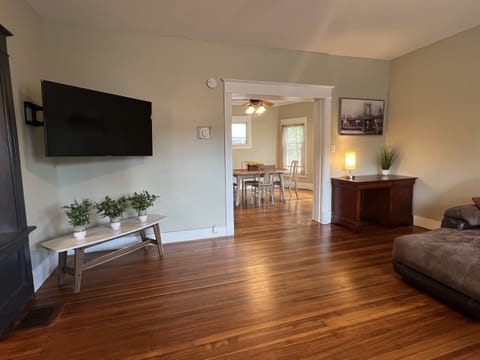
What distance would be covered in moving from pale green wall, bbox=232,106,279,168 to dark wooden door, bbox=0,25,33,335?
6.38m

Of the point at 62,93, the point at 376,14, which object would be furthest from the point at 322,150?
the point at 62,93

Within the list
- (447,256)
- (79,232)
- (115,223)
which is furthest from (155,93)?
(447,256)

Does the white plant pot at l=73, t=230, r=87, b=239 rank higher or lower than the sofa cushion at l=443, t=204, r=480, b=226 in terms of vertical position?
lower

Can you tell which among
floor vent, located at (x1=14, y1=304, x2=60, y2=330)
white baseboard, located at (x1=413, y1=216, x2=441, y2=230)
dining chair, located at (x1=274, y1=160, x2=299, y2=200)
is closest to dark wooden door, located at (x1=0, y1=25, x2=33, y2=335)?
floor vent, located at (x1=14, y1=304, x2=60, y2=330)

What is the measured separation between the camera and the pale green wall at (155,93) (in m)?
2.71

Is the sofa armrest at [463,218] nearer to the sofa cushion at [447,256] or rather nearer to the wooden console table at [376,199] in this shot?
the sofa cushion at [447,256]

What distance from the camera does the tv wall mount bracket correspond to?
247 centimetres

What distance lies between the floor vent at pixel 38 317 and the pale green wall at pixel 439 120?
468 cm

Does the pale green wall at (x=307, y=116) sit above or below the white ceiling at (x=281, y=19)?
below

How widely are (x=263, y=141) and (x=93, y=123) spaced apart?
6273 millimetres

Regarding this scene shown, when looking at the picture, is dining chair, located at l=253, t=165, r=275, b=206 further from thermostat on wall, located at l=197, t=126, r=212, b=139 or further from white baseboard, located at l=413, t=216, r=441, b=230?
white baseboard, located at l=413, t=216, r=441, b=230

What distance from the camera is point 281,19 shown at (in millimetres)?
3008

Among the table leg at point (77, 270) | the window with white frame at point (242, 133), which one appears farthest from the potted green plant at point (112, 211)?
the window with white frame at point (242, 133)

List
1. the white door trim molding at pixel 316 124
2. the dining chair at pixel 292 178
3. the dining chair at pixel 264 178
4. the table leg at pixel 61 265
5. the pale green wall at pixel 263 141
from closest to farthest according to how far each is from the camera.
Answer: the table leg at pixel 61 265
the white door trim molding at pixel 316 124
the dining chair at pixel 264 178
the dining chair at pixel 292 178
the pale green wall at pixel 263 141
